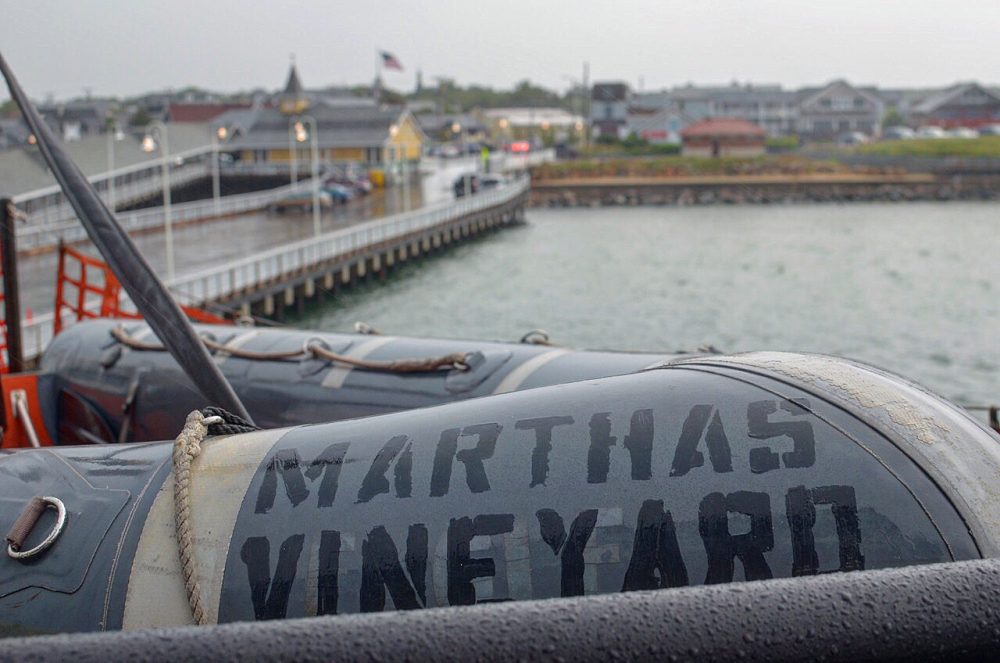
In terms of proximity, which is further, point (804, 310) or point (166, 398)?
point (804, 310)

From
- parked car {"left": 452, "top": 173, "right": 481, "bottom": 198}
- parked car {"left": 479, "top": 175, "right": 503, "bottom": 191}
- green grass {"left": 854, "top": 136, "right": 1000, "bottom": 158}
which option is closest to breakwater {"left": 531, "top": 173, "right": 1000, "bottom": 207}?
green grass {"left": 854, "top": 136, "right": 1000, "bottom": 158}

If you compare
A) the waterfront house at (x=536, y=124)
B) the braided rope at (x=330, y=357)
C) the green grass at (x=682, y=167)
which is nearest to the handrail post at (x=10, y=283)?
the braided rope at (x=330, y=357)

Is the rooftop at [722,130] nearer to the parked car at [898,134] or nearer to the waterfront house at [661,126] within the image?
the waterfront house at [661,126]

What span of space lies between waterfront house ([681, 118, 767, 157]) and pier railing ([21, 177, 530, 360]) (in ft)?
198

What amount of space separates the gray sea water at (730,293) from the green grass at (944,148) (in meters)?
30.8

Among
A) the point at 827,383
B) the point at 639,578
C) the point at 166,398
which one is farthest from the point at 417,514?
the point at 166,398

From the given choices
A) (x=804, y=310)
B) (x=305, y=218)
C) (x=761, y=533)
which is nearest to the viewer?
(x=761, y=533)

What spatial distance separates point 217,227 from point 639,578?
52.9m

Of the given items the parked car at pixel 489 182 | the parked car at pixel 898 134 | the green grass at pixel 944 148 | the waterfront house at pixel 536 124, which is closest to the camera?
the parked car at pixel 489 182

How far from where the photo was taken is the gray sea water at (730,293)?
111 feet

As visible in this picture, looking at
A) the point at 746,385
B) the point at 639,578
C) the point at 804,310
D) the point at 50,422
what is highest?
the point at 746,385

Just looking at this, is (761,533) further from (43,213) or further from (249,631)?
(43,213)

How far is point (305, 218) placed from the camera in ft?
197

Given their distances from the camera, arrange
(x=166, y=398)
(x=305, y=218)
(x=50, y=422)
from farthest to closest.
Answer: (x=305, y=218) < (x=50, y=422) < (x=166, y=398)
